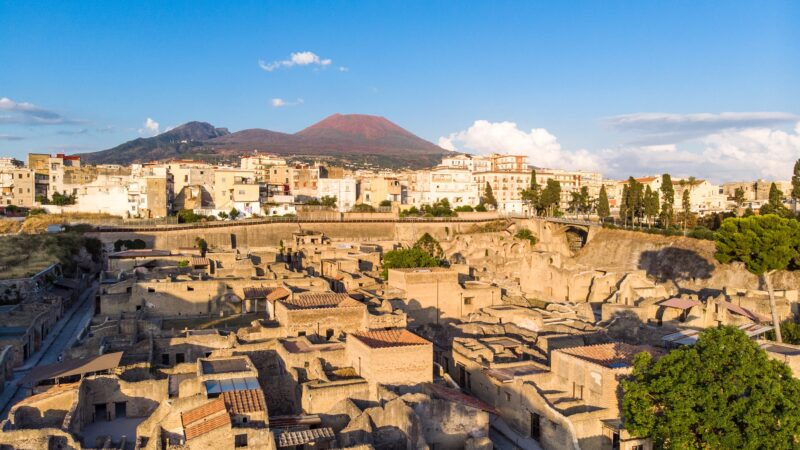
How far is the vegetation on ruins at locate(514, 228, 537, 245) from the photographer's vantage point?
60.8 meters

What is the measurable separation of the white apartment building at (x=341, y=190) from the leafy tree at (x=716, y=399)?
63.4m

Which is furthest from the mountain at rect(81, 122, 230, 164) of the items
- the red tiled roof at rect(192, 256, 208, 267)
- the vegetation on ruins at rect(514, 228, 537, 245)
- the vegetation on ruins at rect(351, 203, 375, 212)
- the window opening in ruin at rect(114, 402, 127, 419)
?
the window opening in ruin at rect(114, 402, 127, 419)

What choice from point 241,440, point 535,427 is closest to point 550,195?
point 535,427

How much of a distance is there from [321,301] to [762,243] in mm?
20540

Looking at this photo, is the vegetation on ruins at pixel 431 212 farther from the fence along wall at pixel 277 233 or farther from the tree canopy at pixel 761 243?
the tree canopy at pixel 761 243

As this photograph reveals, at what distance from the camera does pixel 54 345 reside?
25594mm

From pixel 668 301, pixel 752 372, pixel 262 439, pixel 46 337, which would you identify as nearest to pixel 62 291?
pixel 46 337

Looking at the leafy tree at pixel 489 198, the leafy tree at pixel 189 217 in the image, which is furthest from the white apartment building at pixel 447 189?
the leafy tree at pixel 189 217

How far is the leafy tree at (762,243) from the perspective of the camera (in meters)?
28.2

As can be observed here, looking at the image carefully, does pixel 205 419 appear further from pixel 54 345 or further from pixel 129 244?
→ pixel 129 244

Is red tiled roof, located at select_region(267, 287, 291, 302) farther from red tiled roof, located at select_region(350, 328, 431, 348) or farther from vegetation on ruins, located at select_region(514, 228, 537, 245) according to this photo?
vegetation on ruins, located at select_region(514, 228, 537, 245)

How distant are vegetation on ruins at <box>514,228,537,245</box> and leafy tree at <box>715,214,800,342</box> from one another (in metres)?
29.2

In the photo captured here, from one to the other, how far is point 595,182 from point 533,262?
80427mm

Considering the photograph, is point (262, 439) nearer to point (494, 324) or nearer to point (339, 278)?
point (494, 324)
